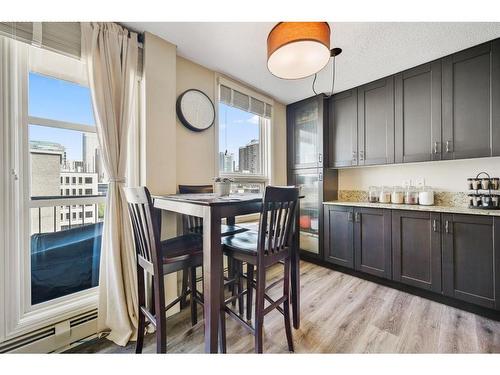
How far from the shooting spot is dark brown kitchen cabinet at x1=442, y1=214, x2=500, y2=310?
1.70m

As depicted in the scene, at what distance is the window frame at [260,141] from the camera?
7.68 feet

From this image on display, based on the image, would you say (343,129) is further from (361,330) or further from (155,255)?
(155,255)

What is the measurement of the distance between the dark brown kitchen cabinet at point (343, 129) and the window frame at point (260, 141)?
857 mm

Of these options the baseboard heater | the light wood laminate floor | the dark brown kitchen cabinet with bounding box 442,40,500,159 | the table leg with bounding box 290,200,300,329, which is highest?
the dark brown kitchen cabinet with bounding box 442,40,500,159

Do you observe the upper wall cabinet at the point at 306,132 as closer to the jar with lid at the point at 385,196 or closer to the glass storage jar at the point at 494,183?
the jar with lid at the point at 385,196

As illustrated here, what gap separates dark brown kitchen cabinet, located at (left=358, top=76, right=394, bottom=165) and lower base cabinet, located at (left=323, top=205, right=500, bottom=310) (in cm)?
68

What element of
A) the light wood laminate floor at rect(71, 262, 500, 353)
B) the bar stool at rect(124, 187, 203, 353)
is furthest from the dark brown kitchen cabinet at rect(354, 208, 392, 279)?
the bar stool at rect(124, 187, 203, 353)

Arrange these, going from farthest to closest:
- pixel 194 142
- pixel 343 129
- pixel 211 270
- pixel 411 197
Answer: pixel 343 129 < pixel 411 197 < pixel 194 142 < pixel 211 270

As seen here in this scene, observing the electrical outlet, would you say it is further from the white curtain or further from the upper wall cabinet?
the white curtain

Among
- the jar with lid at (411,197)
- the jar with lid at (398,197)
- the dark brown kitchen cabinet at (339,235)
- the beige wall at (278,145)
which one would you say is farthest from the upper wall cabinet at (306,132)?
the jar with lid at (411,197)

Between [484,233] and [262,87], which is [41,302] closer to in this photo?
[262,87]

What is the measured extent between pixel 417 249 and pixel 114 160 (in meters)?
2.82

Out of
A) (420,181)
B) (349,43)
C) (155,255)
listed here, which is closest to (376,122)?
(420,181)

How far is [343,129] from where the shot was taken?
2.81m
